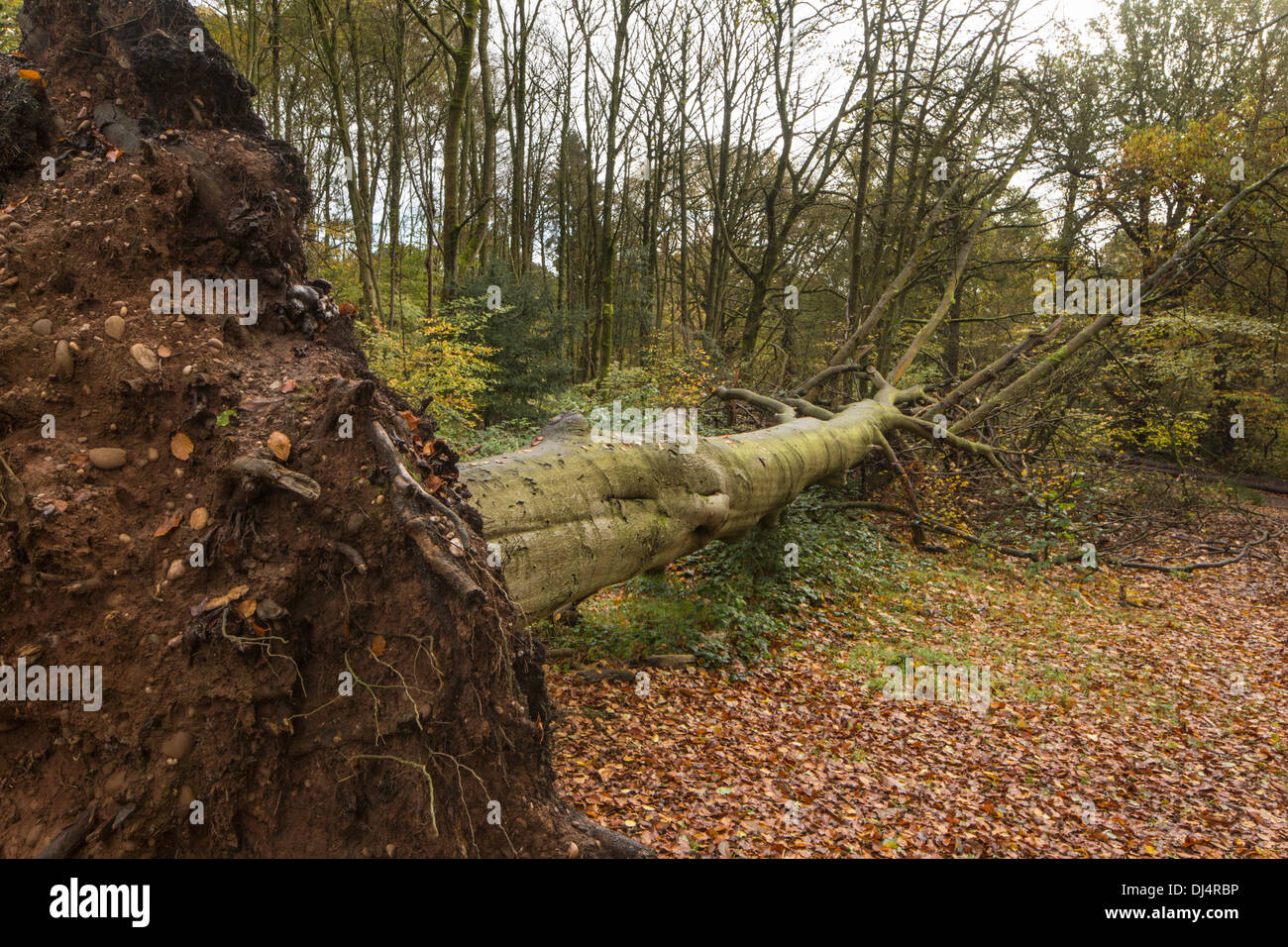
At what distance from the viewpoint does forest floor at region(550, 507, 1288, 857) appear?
13.0ft

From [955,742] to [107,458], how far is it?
530cm

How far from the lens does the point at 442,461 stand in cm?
272

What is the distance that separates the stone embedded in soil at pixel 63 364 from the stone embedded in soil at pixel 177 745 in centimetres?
124

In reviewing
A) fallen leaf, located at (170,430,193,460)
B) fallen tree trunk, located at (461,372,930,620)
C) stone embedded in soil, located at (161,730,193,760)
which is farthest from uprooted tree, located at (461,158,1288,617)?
stone embedded in soil, located at (161,730,193,760)

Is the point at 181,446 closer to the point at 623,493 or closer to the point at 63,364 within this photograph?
the point at 63,364

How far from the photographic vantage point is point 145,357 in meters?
2.39

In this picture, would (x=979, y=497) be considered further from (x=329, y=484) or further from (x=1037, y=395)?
(x=329, y=484)

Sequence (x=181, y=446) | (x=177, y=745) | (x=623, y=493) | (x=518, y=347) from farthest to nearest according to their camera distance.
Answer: (x=518, y=347), (x=623, y=493), (x=181, y=446), (x=177, y=745)

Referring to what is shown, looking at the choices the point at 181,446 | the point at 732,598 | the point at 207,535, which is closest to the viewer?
the point at 207,535

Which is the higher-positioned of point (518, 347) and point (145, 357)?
point (518, 347)
